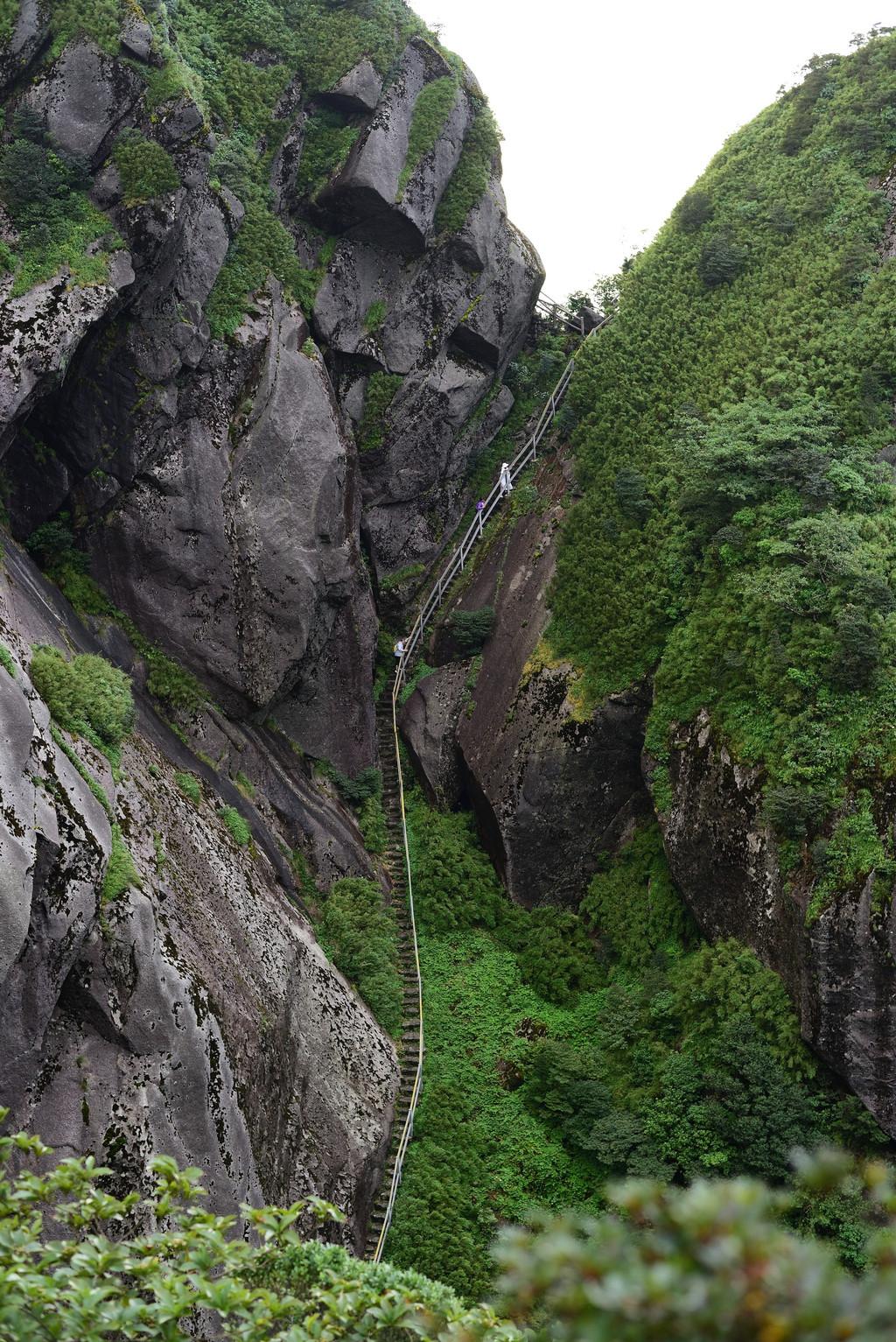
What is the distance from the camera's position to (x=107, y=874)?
12.8m

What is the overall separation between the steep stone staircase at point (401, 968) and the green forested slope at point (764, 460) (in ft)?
18.5

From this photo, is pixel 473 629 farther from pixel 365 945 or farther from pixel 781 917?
pixel 781 917

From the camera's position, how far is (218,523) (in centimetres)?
2195

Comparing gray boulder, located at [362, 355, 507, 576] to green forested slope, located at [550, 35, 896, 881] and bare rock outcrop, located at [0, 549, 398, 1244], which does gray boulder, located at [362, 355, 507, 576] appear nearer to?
green forested slope, located at [550, 35, 896, 881]

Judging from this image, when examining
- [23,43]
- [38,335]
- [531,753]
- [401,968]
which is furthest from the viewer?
[531,753]

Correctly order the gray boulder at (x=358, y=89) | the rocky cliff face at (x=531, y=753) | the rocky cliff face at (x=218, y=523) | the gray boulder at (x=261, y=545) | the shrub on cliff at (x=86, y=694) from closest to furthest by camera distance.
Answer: the rocky cliff face at (x=218, y=523) < the shrub on cliff at (x=86, y=694) < the gray boulder at (x=261, y=545) < the rocky cliff face at (x=531, y=753) < the gray boulder at (x=358, y=89)

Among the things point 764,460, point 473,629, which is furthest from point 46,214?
point 764,460

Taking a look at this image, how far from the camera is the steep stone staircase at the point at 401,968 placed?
681 inches

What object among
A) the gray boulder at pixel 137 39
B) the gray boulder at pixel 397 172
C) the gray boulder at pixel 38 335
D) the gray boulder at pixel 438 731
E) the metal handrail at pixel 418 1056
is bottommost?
the metal handrail at pixel 418 1056

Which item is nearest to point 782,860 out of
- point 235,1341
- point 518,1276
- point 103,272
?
point 235,1341

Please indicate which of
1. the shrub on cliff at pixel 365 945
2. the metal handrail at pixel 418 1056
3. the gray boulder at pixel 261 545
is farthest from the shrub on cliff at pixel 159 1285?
the gray boulder at pixel 261 545

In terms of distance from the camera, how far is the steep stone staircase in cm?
1730

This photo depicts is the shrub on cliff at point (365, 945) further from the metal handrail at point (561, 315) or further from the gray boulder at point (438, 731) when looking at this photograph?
the metal handrail at point (561, 315)

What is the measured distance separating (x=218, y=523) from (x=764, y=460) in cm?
1235
